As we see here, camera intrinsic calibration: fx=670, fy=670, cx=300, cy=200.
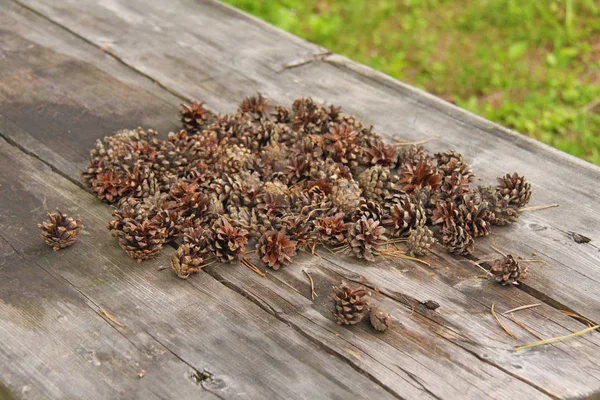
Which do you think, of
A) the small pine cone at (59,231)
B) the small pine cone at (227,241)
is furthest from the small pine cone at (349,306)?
the small pine cone at (59,231)

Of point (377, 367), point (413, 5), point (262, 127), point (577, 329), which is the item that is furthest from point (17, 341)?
point (413, 5)

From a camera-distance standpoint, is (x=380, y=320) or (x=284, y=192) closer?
(x=380, y=320)

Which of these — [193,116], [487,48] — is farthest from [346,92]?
[487,48]

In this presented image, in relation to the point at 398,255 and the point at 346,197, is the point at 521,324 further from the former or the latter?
the point at 346,197

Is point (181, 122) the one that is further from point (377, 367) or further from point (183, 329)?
point (377, 367)

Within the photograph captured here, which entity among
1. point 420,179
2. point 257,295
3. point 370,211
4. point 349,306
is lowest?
point 257,295

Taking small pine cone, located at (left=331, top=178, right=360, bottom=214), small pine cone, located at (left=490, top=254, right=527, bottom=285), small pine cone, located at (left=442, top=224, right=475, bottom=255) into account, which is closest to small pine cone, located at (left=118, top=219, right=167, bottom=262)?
small pine cone, located at (left=331, top=178, right=360, bottom=214)
